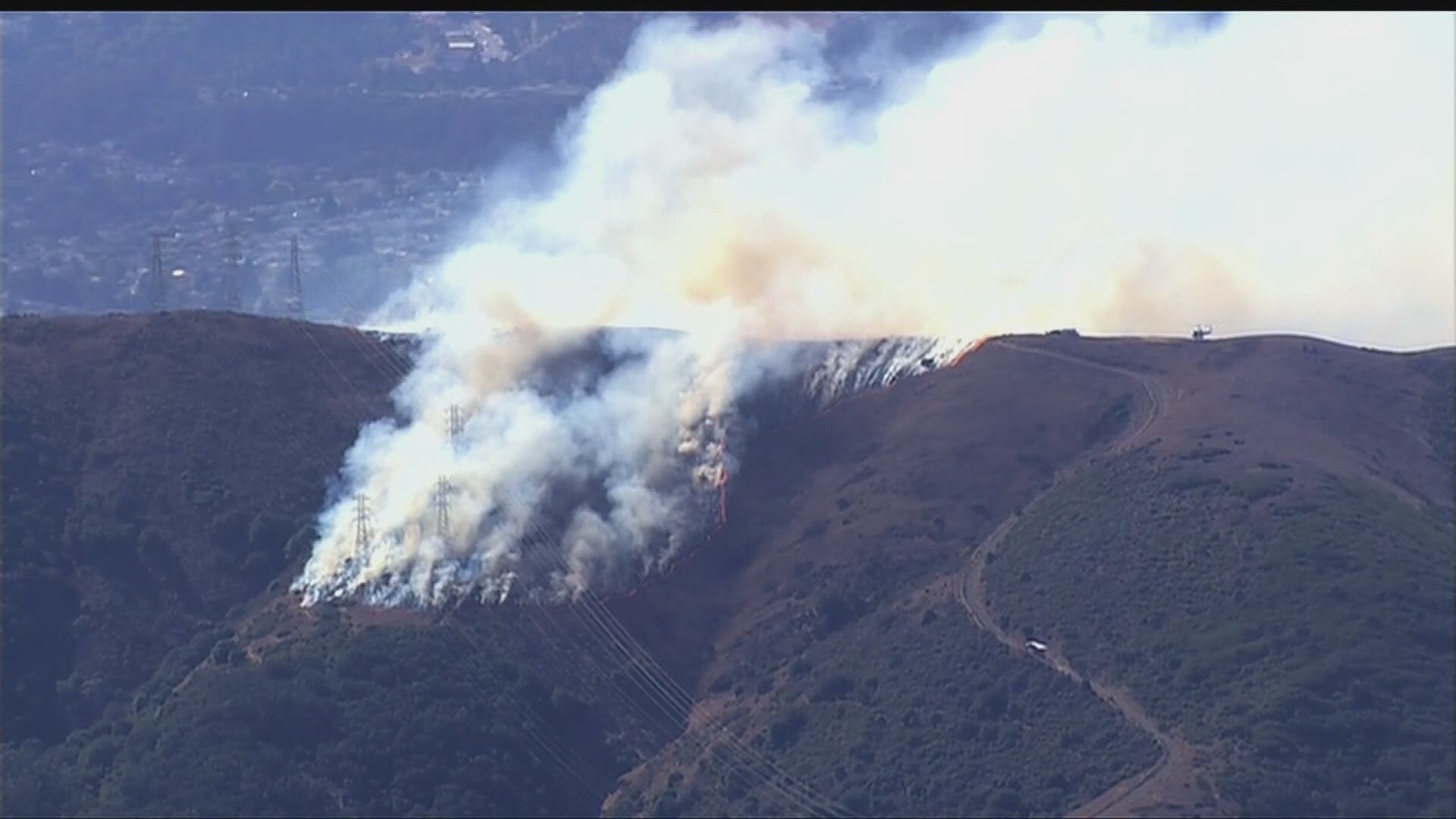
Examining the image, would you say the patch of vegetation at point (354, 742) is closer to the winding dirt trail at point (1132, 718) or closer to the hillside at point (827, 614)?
the hillside at point (827, 614)

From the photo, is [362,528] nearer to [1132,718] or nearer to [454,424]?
[454,424]

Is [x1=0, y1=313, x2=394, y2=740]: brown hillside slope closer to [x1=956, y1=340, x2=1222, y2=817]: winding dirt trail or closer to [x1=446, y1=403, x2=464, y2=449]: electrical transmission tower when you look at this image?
[x1=446, y1=403, x2=464, y2=449]: electrical transmission tower

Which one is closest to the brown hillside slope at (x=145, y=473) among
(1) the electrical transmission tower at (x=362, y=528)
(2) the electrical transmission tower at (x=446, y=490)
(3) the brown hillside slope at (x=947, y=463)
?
(1) the electrical transmission tower at (x=362, y=528)

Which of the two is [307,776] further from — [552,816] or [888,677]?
[888,677]

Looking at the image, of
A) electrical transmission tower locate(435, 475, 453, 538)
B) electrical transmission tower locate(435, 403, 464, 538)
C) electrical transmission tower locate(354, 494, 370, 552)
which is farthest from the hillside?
electrical transmission tower locate(435, 403, 464, 538)

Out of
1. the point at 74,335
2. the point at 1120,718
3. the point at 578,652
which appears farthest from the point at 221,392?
the point at 1120,718

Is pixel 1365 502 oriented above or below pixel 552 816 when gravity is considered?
above
